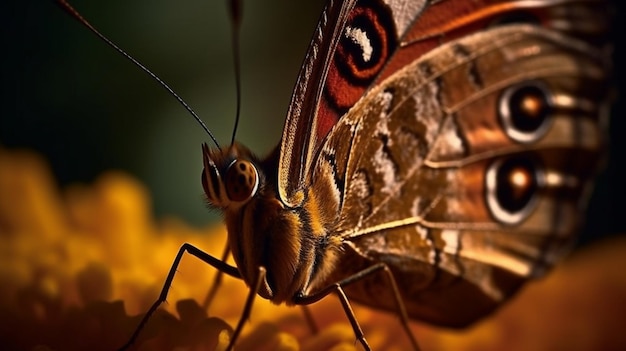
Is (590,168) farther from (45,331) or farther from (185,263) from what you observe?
(45,331)

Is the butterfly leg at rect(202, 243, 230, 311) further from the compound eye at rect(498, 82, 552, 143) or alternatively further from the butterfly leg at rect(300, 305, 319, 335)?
the compound eye at rect(498, 82, 552, 143)

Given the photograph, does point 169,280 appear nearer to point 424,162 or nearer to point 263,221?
point 263,221

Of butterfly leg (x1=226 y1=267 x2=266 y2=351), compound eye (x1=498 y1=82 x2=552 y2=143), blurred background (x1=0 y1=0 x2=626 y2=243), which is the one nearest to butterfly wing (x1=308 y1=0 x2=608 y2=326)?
compound eye (x1=498 y1=82 x2=552 y2=143)

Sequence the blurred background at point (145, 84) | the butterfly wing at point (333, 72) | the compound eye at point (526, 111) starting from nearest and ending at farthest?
the butterfly wing at point (333, 72) → the compound eye at point (526, 111) → the blurred background at point (145, 84)

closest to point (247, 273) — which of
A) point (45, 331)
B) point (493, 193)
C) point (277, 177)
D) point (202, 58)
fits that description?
point (277, 177)

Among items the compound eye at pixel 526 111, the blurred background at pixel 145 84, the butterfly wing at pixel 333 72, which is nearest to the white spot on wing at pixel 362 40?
the butterfly wing at pixel 333 72

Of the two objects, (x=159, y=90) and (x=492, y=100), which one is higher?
(x=159, y=90)

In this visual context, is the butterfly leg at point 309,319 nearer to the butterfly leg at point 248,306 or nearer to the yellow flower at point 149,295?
the yellow flower at point 149,295

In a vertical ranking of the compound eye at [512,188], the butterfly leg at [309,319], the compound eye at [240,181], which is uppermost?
the compound eye at [240,181]
